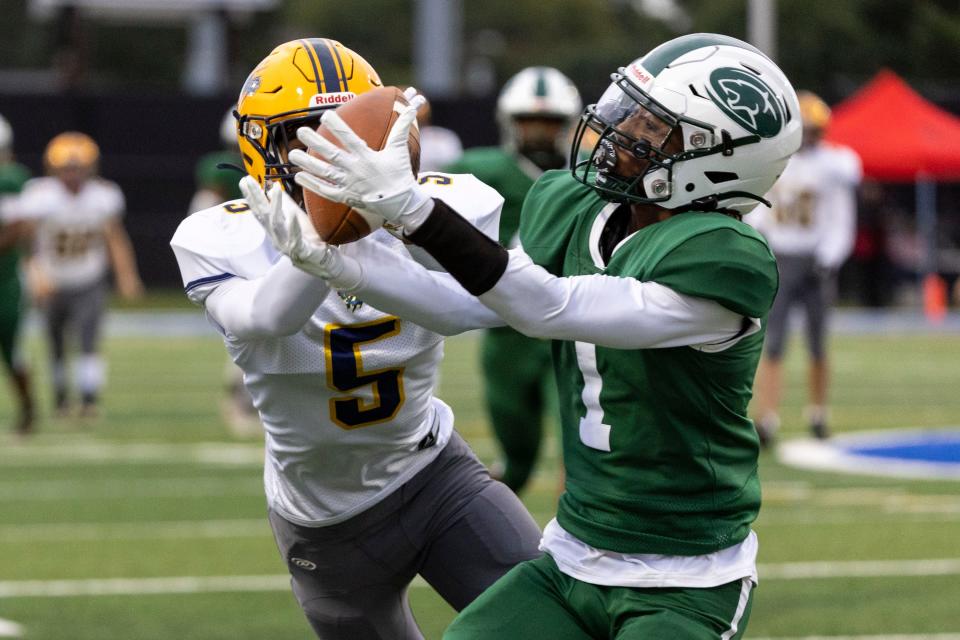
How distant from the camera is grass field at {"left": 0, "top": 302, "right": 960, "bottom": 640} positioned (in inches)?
233

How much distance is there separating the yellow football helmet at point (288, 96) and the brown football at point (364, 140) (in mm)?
337

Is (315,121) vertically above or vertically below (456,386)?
above

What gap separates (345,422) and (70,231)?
8656 mm

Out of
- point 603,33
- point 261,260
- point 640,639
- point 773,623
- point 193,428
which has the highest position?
point 261,260

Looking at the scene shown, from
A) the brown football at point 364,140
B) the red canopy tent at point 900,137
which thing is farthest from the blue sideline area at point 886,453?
the red canopy tent at point 900,137

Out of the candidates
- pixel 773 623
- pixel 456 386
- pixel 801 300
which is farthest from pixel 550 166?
pixel 456 386

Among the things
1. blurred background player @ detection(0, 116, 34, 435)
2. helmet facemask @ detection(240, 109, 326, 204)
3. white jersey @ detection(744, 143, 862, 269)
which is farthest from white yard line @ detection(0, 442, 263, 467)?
helmet facemask @ detection(240, 109, 326, 204)

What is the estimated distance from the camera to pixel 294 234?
9.34 ft

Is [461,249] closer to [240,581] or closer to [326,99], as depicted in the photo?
[326,99]

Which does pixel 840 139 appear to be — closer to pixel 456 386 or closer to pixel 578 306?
pixel 456 386

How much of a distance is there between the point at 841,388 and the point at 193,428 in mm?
5335

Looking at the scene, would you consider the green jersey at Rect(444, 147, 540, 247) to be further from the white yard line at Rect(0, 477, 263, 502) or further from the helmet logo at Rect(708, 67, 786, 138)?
the helmet logo at Rect(708, 67, 786, 138)

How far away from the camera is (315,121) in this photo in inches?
136

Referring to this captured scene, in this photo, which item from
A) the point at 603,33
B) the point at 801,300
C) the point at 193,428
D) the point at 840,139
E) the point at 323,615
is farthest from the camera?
the point at 603,33
